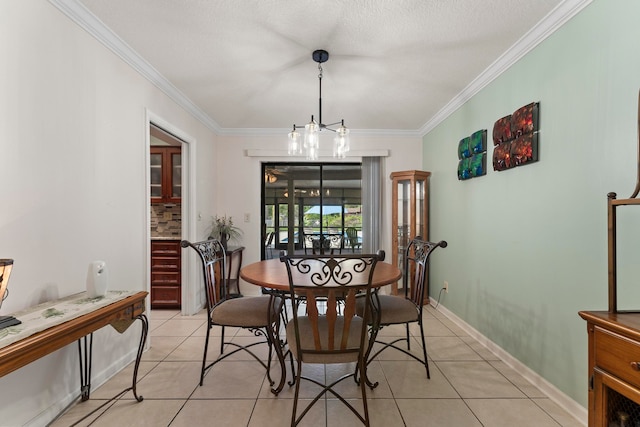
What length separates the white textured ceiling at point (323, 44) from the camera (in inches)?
70.6

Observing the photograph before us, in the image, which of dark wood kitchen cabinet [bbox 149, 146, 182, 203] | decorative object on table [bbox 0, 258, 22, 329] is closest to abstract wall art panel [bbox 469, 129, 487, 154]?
decorative object on table [bbox 0, 258, 22, 329]

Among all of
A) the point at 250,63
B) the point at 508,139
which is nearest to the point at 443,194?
the point at 508,139

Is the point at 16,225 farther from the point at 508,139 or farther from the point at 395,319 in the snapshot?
the point at 508,139

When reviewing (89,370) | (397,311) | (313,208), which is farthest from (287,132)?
(89,370)

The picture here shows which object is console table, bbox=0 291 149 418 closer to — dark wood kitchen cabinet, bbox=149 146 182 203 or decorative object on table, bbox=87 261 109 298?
decorative object on table, bbox=87 261 109 298

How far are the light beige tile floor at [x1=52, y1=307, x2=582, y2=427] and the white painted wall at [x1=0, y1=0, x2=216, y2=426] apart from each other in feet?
1.07

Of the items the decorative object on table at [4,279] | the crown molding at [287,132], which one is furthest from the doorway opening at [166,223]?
the decorative object on table at [4,279]

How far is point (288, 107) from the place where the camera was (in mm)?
3389

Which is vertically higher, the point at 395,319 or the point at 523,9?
the point at 523,9

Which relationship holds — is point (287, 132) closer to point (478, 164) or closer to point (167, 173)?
point (167, 173)

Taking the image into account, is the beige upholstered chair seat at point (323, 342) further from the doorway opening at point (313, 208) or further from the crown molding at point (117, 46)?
the doorway opening at point (313, 208)

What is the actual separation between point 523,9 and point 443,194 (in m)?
2.08

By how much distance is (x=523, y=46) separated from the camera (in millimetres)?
2109

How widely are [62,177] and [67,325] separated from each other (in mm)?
883
